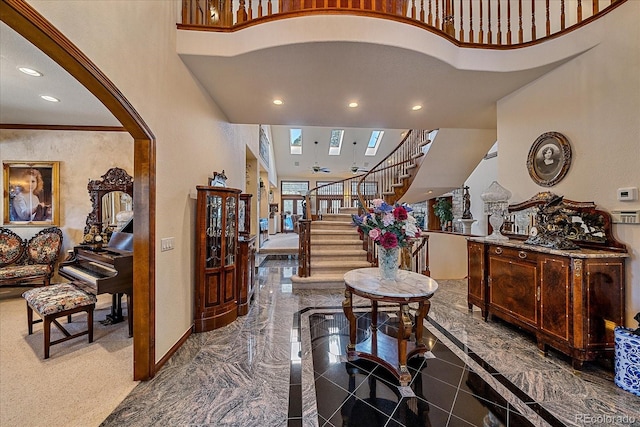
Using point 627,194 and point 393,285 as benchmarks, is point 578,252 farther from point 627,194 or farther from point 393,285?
point 393,285

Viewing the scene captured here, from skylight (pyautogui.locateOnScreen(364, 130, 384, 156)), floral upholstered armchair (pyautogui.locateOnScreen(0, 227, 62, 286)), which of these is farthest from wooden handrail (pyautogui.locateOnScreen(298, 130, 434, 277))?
floral upholstered armchair (pyautogui.locateOnScreen(0, 227, 62, 286))

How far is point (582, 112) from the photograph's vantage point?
8.48 ft

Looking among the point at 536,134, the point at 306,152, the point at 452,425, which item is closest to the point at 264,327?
the point at 452,425

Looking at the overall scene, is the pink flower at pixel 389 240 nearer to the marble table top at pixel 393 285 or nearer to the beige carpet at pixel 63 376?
the marble table top at pixel 393 285

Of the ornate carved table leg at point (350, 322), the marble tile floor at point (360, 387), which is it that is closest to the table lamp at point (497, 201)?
the marble tile floor at point (360, 387)

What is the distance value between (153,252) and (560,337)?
146 inches

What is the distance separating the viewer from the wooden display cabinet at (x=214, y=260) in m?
2.95

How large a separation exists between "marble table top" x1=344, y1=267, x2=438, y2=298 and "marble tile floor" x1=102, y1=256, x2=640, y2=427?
748 mm

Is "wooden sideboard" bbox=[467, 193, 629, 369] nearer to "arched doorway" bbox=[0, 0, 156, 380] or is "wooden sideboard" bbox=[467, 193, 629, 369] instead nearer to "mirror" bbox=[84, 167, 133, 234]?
"arched doorway" bbox=[0, 0, 156, 380]

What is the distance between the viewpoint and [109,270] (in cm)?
301

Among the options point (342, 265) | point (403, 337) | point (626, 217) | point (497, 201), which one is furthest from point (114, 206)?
point (626, 217)

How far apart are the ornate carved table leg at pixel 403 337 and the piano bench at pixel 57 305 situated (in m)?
3.20

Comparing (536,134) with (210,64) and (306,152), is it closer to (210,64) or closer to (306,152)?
(210,64)

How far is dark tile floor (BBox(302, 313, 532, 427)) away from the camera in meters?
1.66
